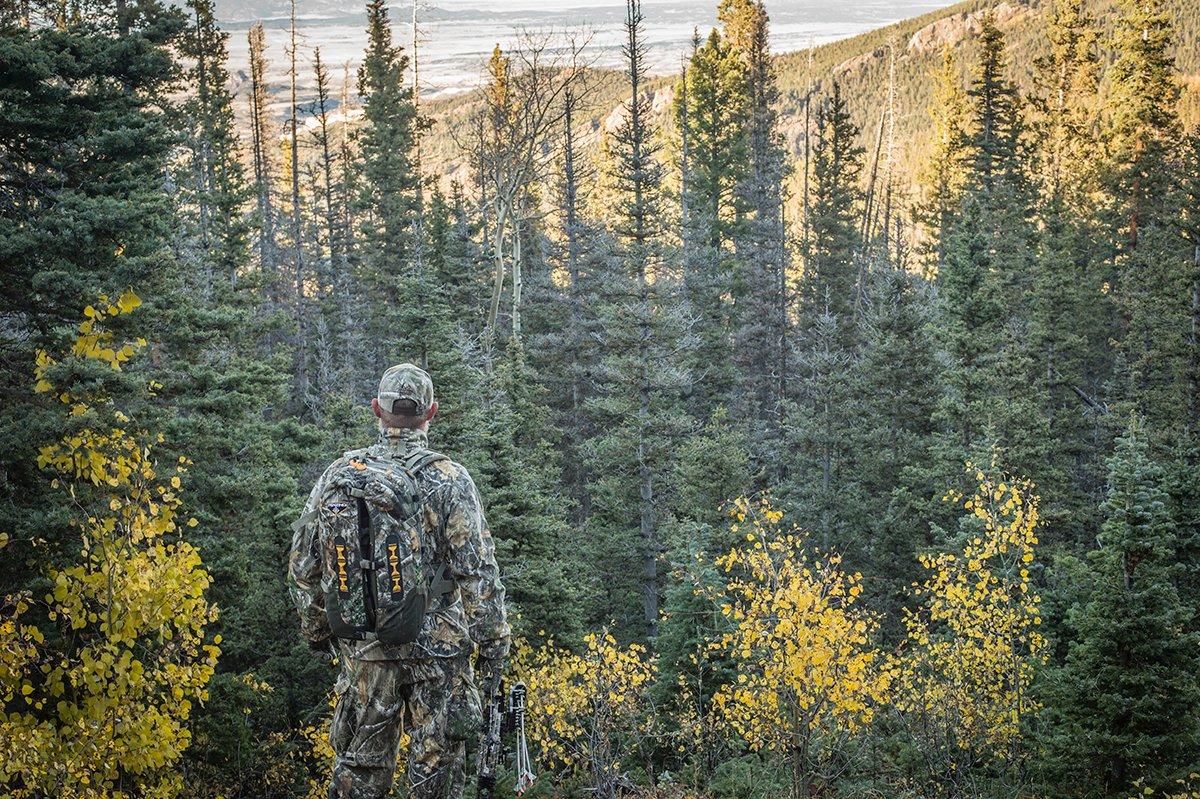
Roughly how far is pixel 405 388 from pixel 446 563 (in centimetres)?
100

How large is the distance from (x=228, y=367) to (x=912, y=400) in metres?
17.0

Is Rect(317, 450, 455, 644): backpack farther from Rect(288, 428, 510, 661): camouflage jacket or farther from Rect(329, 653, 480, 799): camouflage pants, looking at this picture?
Rect(329, 653, 480, 799): camouflage pants

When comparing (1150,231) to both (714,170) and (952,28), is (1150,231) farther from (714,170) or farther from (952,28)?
(952,28)

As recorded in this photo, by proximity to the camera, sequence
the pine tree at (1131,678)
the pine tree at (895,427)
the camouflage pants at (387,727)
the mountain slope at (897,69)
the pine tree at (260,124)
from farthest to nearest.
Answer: the mountain slope at (897,69) → the pine tree at (260,124) → the pine tree at (895,427) → the pine tree at (1131,678) → the camouflage pants at (387,727)

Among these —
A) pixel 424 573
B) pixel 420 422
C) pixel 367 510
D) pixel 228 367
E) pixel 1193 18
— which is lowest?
pixel 228 367

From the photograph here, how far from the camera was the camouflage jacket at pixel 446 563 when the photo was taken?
4.87 meters

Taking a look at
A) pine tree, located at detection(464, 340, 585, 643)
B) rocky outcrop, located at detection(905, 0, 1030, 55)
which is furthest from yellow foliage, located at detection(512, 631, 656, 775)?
rocky outcrop, located at detection(905, 0, 1030, 55)

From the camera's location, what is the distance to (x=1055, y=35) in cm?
3950

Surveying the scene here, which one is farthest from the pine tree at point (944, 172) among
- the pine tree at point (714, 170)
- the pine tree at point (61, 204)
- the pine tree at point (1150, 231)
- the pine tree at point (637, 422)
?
the pine tree at point (61, 204)

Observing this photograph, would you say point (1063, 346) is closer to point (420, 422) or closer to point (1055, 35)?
point (1055, 35)

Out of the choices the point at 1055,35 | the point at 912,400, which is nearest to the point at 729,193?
the point at 1055,35

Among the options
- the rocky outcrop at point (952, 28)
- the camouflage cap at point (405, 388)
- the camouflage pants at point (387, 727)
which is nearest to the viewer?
the camouflage pants at point (387, 727)

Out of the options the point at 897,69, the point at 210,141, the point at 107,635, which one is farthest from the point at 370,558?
the point at 897,69

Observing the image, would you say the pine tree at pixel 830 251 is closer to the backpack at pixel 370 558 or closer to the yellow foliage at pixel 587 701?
the yellow foliage at pixel 587 701
